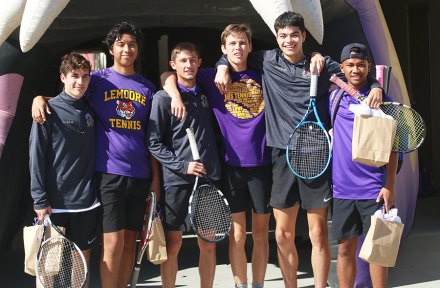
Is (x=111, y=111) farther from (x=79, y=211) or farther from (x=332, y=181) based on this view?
(x=332, y=181)

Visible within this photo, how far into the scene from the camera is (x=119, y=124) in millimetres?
4152

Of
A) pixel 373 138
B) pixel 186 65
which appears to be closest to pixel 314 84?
pixel 373 138

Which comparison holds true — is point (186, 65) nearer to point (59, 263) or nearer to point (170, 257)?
point (170, 257)

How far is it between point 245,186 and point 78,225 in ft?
3.18

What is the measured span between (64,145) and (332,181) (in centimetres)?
145

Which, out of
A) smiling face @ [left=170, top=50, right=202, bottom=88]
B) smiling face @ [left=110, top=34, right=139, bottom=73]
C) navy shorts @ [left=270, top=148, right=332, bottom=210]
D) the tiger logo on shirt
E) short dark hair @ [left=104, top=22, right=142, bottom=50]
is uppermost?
short dark hair @ [left=104, top=22, right=142, bottom=50]

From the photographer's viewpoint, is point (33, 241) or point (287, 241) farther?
point (287, 241)

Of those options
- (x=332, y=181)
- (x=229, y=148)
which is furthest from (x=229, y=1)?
(x=332, y=181)

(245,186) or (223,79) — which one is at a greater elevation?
(223,79)

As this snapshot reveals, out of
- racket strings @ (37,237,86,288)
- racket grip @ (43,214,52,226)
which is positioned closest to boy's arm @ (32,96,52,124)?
racket grip @ (43,214,52,226)

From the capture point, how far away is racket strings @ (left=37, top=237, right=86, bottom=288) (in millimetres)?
3865

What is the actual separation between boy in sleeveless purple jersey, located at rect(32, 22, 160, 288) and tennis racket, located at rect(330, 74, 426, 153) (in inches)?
45.0

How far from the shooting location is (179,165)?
4.12 metres

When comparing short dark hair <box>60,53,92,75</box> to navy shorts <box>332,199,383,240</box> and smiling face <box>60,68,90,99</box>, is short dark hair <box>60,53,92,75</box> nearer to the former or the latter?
smiling face <box>60,68,90,99</box>
